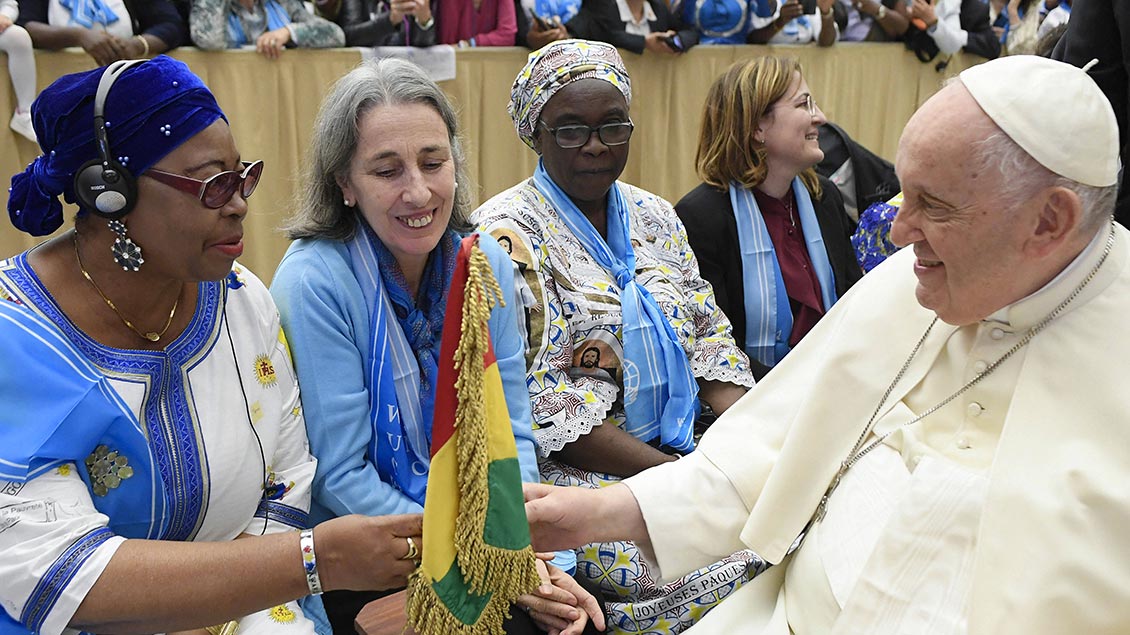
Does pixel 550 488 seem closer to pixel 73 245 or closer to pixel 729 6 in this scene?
pixel 73 245

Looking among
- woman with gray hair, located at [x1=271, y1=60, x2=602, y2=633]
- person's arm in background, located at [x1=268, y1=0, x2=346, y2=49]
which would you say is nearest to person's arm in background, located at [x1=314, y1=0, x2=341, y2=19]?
person's arm in background, located at [x1=268, y1=0, x2=346, y2=49]

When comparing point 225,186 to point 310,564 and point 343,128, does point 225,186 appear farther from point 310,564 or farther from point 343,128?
point 310,564

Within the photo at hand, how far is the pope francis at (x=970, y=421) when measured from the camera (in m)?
1.62

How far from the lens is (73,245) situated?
2.03 m

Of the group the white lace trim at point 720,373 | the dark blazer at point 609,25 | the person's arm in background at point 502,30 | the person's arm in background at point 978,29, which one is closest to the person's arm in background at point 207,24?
the person's arm in background at point 502,30

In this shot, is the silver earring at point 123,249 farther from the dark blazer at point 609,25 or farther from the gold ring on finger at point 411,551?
the dark blazer at point 609,25

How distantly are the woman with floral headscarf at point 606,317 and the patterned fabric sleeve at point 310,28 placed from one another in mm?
3205

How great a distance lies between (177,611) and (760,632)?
1176 mm

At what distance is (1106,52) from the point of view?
3004 millimetres

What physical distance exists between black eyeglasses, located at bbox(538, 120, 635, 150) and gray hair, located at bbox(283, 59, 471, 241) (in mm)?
630

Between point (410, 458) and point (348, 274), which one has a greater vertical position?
point (348, 274)

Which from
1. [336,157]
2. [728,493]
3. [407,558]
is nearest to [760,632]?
[728,493]

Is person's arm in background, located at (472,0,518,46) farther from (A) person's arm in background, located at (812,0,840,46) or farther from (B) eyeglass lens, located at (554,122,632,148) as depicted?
(B) eyeglass lens, located at (554,122,632,148)

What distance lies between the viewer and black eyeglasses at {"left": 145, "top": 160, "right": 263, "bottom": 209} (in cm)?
197
